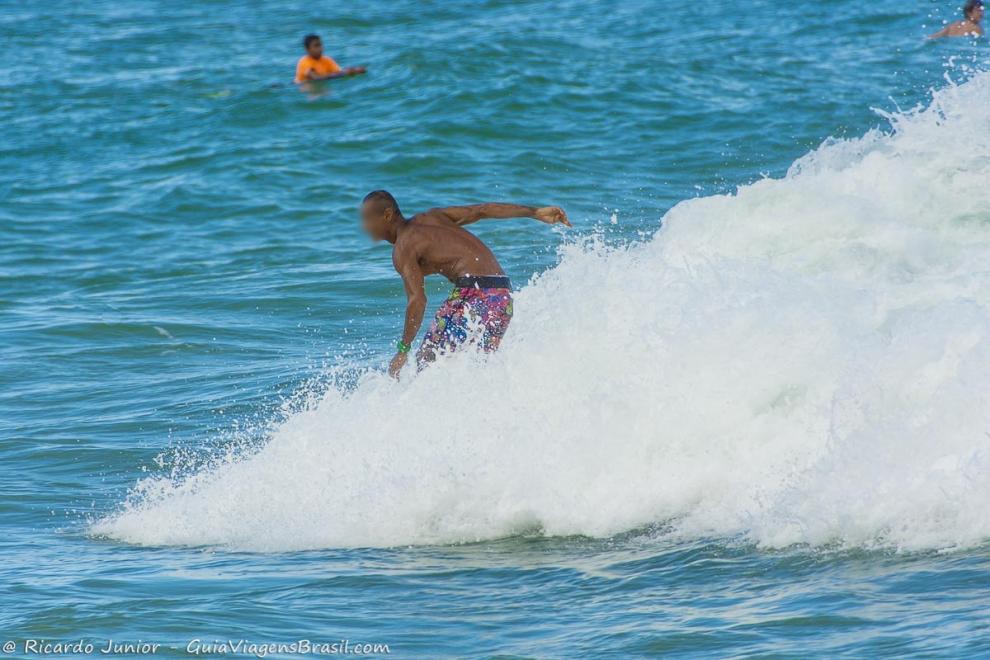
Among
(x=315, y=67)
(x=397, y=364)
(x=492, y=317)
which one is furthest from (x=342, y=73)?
(x=397, y=364)

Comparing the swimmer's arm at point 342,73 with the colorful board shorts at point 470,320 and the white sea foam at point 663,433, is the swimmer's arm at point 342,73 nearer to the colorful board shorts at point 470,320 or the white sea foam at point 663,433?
the white sea foam at point 663,433

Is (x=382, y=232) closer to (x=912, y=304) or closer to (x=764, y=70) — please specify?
(x=912, y=304)

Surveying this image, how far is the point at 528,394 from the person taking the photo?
23.5ft

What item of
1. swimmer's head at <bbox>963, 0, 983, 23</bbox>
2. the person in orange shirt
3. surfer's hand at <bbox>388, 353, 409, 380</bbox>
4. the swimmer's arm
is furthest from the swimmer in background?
surfer's hand at <bbox>388, 353, 409, 380</bbox>

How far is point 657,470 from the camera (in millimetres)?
6547

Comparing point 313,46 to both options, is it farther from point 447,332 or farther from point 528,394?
point 528,394

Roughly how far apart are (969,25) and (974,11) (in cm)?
29

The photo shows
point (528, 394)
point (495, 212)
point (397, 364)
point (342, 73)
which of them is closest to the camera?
point (528, 394)

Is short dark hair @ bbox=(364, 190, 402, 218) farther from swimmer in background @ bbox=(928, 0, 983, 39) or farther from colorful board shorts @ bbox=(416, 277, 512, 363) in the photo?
swimmer in background @ bbox=(928, 0, 983, 39)

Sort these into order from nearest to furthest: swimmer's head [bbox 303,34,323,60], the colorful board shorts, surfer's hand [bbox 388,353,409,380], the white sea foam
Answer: the white sea foam
surfer's hand [bbox 388,353,409,380]
the colorful board shorts
swimmer's head [bbox 303,34,323,60]

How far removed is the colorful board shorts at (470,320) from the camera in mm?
7621

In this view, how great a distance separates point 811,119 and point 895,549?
495 inches

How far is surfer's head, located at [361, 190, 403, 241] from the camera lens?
7555 mm

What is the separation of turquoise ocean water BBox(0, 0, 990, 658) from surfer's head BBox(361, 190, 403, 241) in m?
0.79
